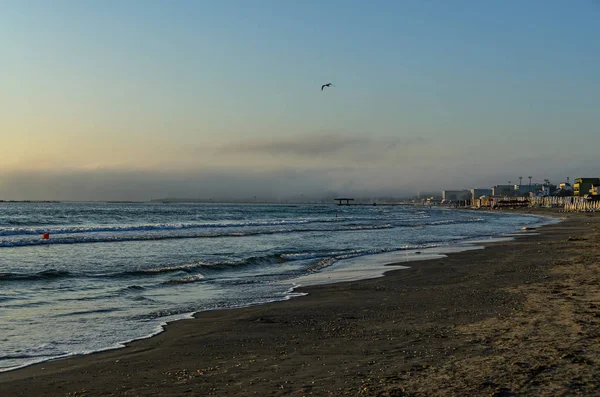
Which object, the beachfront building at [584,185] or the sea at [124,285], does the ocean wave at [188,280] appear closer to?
the sea at [124,285]

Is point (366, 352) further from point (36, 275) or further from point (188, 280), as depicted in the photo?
point (36, 275)

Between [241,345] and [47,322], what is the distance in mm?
4071

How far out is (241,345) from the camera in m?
7.34

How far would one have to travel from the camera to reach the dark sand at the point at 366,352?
5.20m

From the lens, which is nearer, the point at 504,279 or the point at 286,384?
the point at 286,384

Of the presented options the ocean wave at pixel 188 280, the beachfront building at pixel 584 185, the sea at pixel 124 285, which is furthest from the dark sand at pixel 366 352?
the beachfront building at pixel 584 185

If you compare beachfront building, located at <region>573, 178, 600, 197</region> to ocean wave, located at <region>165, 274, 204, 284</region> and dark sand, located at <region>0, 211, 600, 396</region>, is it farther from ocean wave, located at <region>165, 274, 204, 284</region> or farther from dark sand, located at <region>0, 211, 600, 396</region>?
dark sand, located at <region>0, 211, 600, 396</region>

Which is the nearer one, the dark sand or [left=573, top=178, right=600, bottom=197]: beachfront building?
the dark sand

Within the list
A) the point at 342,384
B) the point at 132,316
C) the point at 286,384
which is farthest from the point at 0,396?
the point at 132,316

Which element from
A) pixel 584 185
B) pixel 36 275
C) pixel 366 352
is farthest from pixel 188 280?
pixel 584 185

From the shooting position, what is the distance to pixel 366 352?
6555 millimetres

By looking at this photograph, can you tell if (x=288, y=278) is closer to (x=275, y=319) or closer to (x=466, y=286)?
(x=466, y=286)

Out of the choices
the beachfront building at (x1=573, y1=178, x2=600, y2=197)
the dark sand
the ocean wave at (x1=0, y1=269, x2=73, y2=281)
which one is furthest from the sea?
the beachfront building at (x1=573, y1=178, x2=600, y2=197)

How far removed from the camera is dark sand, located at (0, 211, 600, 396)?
17.1 ft
